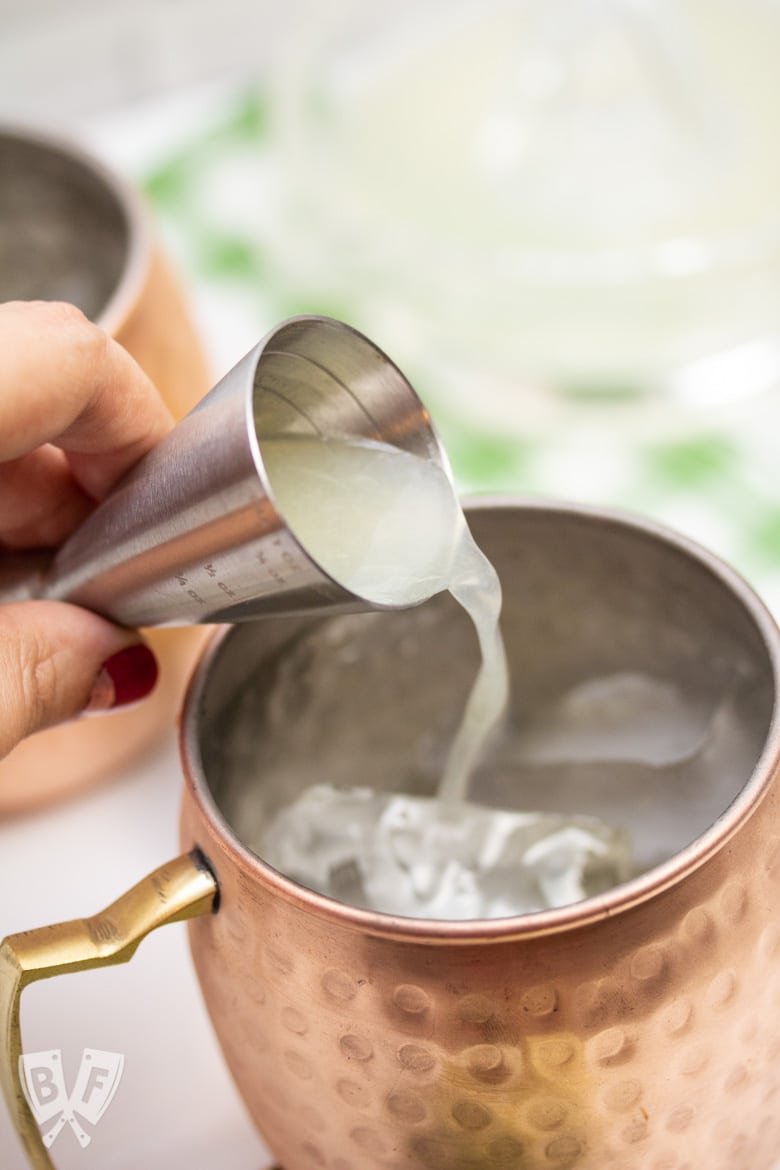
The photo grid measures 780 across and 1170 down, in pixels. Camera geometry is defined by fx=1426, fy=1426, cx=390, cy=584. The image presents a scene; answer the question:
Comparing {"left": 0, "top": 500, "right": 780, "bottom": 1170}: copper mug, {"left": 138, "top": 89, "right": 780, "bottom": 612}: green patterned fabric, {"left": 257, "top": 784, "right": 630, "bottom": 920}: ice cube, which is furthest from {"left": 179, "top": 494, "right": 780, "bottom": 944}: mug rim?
{"left": 138, "top": 89, "right": 780, "bottom": 612}: green patterned fabric

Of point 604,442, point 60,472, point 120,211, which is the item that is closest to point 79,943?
point 60,472

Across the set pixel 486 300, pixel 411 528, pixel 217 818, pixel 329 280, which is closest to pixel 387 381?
pixel 411 528

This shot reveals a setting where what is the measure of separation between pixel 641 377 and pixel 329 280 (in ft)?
0.81

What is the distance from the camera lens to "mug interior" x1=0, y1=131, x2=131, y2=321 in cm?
76

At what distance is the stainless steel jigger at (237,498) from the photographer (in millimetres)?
417

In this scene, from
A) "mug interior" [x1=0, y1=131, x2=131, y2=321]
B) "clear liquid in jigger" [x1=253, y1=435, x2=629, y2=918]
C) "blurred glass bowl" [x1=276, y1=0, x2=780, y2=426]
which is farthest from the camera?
"blurred glass bowl" [x1=276, y1=0, x2=780, y2=426]

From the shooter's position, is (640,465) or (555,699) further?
(640,465)

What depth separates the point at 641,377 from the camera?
899 millimetres

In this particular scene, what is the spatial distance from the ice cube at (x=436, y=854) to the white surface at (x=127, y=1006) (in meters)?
0.10

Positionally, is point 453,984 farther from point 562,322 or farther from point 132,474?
point 562,322

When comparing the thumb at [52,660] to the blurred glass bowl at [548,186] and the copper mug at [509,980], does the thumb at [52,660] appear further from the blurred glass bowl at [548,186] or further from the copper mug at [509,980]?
the blurred glass bowl at [548,186]

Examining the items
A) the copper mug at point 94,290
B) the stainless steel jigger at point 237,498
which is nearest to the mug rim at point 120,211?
the copper mug at point 94,290

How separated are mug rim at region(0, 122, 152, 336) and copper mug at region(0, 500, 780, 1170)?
18cm

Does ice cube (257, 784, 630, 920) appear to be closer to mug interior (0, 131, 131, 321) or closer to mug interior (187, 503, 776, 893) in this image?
mug interior (187, 503, 776, 893)
